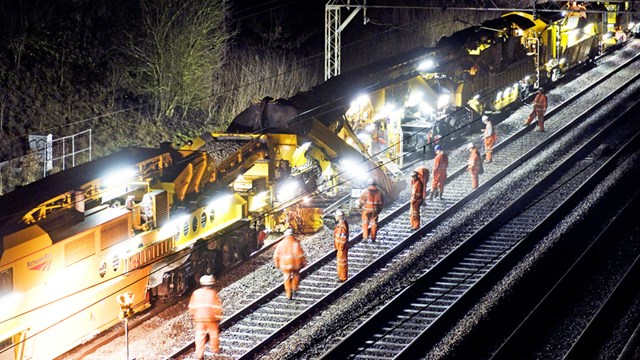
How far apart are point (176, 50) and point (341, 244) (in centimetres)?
1314

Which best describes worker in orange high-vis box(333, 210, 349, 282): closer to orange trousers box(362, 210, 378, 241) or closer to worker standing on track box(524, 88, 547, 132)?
orange trousers box(362, 210, 378, 241)

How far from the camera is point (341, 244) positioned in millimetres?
17438

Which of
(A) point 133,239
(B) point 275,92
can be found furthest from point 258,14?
(A) point 133,239

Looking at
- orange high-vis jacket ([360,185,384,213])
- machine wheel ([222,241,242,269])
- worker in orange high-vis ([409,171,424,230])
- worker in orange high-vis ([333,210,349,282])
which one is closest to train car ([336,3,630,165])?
worker in orange high-vis ([409,171,424,230])

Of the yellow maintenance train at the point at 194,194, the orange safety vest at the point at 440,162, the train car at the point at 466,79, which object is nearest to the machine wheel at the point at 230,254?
the yellow maintenance train at the point at 194,194

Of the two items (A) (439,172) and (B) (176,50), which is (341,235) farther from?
(B) (176,50)

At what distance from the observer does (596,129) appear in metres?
29.3

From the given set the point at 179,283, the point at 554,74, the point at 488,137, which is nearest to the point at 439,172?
the point at 488,137

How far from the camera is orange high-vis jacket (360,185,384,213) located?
19.3 metres

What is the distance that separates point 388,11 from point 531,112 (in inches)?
725

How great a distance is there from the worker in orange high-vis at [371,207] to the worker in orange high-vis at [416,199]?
982mm

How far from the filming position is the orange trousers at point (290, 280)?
16.7 meters

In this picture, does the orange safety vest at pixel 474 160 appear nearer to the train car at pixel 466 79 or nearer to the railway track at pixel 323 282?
the railway track at pixel 323 282

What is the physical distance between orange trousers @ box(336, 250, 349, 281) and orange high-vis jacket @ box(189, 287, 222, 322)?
3804 millimetres
